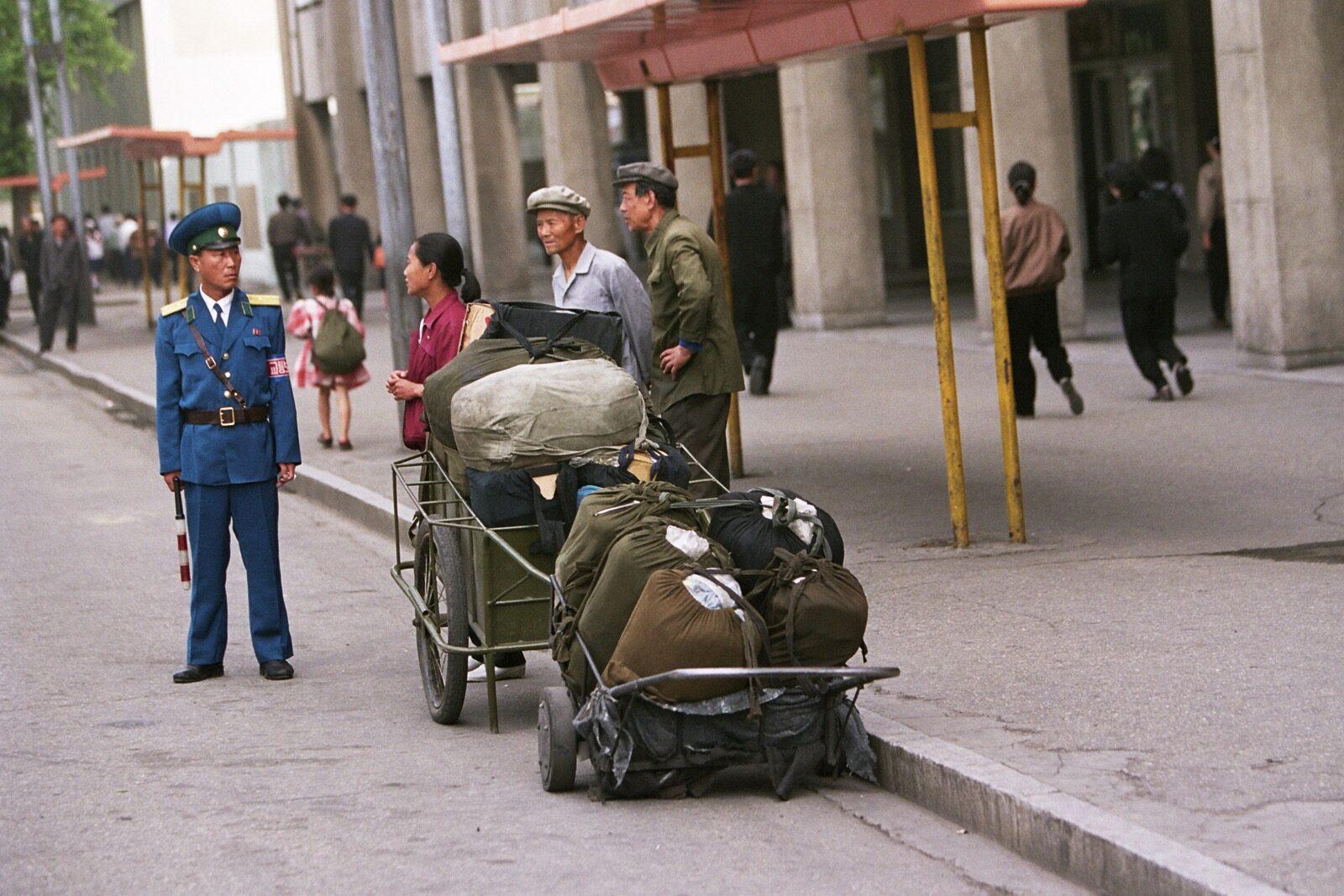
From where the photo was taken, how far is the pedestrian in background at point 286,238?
34062 millimetres

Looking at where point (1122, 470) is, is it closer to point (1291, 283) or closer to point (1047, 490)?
point (1047, 490)

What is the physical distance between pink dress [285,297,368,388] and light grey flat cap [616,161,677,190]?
21.9 ft

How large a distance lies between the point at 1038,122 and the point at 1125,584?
Result: 38.9 feet

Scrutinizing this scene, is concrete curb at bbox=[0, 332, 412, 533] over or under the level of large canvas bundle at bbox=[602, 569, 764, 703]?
under

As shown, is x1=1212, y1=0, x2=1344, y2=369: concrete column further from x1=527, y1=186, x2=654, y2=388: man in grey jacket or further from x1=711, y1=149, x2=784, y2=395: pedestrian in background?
x1=527, y1=186, x2=654, y2=388: man in grey jacket

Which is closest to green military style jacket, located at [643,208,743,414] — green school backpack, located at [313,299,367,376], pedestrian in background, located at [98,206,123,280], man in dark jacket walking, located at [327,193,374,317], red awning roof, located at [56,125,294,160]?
green school backpack, located at [313,299,367,376]

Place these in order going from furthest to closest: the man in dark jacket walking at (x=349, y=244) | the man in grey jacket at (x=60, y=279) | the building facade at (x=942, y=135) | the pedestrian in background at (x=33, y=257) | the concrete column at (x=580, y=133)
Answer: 1. the pedestrian in background at (x=33, y=257)
2. the concrete column at (x=580, y=133)
3. the man in dark jacket walking at (x=349, y=244)
4. the man in grey jacket at (x=60, y=279)
5. the building facade at (x=942, y=135)

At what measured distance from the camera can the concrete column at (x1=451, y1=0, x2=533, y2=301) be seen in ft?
108

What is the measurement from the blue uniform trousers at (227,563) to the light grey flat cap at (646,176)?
218cm

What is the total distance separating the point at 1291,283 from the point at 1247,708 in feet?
33.5

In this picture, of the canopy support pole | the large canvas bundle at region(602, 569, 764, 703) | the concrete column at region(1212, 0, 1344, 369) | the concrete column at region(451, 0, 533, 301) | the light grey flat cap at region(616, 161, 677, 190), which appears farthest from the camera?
the concrete column at region(451, 0, 533, 301)

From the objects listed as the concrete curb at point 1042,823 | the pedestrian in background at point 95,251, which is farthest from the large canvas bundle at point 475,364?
the pedestrian in background at point 95,251

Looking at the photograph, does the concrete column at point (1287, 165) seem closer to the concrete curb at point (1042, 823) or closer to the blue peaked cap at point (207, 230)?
the blue peaked cap at point (207, 230)

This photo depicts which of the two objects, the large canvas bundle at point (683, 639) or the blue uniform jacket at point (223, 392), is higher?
the blue uniform jacket at point (223, 392)
